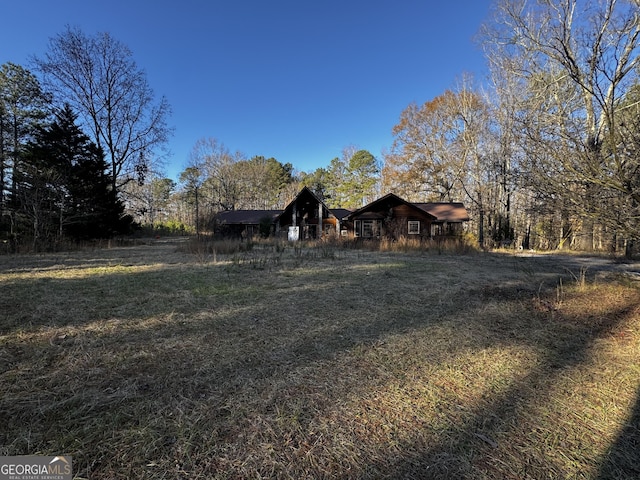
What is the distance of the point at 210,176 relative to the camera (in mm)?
42750

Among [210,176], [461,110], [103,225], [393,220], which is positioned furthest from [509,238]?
[210,176]

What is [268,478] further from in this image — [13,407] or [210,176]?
[210,176]

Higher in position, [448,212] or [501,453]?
[448,212]

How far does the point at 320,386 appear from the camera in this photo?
244 cm

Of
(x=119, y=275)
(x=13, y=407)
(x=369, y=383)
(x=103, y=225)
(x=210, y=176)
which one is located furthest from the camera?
(x=210, y=176)

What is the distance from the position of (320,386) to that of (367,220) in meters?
23.7

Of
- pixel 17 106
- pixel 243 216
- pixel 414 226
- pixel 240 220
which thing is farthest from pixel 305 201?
pixel 17 106

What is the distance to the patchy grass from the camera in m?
1.68

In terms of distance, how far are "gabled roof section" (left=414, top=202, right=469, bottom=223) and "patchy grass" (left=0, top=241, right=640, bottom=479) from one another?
864 inches

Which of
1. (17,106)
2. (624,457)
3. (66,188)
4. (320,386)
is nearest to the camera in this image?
(624,457)

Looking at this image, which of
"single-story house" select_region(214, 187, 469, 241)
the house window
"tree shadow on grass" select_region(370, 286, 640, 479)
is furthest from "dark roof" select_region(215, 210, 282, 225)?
"tree shadow on grass" select_region(370, 286, 640, 479)

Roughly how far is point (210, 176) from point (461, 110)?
33.8 m

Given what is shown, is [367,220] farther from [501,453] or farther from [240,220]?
[501,453]

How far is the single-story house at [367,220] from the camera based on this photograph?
81.1 feet
